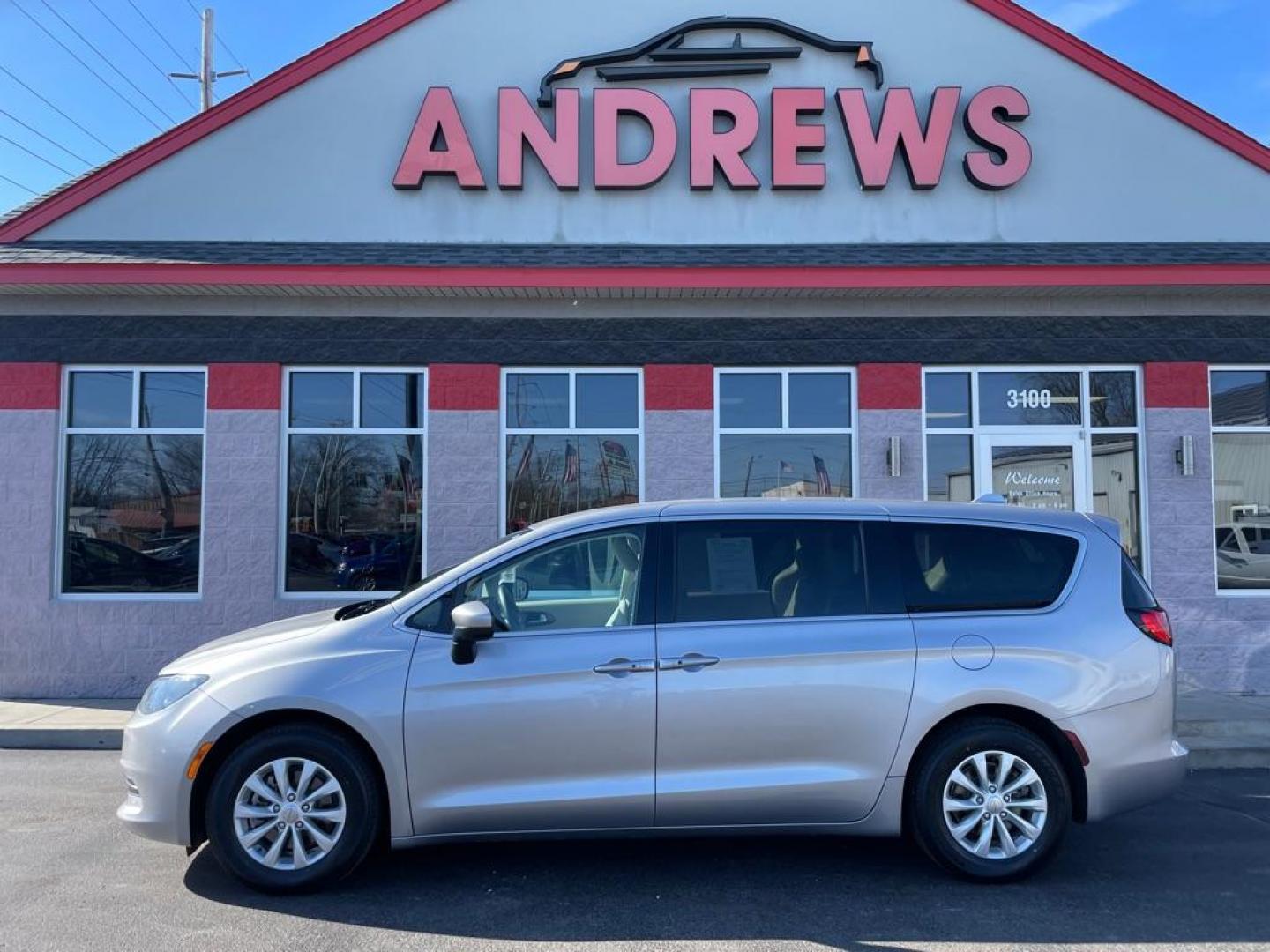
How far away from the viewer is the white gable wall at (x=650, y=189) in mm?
9992

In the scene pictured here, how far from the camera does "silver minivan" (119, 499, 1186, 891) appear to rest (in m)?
4.73

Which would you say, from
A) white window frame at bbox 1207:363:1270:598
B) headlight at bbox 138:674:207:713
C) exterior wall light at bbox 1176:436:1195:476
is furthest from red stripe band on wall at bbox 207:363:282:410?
white window frame at bbox 1207:363:1270:598

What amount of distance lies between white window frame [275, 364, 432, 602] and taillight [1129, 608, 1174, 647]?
6.56 m

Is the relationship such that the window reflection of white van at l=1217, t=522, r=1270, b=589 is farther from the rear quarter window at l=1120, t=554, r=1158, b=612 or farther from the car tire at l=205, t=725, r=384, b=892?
the car tire at l=205, t=725, r=384, b=892

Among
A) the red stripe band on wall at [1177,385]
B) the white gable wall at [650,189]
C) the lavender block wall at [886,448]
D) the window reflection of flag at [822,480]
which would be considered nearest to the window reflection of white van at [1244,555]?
the red stripe band on wall at [1177,385]

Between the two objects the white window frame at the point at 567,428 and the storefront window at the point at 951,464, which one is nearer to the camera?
the white window frame at the point at 567,428

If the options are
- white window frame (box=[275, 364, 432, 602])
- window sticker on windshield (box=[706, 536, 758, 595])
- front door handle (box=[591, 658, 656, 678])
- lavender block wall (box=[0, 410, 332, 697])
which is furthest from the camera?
white window frame (box=[275, 364, 432, 602])

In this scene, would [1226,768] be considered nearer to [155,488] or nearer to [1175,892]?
[1175,892]

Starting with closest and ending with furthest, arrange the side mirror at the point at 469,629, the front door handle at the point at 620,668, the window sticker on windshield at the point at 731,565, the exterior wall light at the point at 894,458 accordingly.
Result: 1. the side mirror at the point at 469,629
2. the front door handle at the point at 620,668
3. the window sticker on windshield at the point at 731,565
4. the exterior wall light at the point at 894,458

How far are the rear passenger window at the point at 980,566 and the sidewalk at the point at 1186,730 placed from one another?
342 centimetres

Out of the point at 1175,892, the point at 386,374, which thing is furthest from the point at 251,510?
the point at 1175,892

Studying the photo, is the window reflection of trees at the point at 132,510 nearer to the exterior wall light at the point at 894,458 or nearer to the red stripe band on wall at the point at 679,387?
the red stripe band on wall at the point at 679,387

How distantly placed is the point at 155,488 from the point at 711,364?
5528mm

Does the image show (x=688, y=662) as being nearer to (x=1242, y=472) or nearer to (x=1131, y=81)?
(x=1242, y=472)
